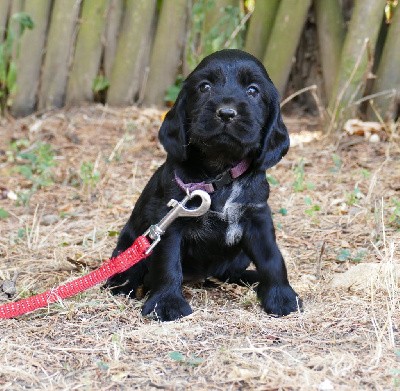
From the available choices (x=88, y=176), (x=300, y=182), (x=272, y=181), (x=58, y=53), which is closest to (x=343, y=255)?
(x=300, y=182)

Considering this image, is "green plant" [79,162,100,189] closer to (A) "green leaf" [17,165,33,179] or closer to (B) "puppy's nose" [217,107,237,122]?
(A) "green leaf" [17,165,33,179]

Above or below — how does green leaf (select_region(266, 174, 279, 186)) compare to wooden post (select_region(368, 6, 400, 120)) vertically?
below

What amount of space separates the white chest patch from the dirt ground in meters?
0.33

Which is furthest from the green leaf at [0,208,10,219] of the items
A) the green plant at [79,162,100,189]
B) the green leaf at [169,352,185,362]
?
the green leaf at [169,352,185,362]

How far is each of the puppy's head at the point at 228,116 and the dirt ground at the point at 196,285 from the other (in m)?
0.74

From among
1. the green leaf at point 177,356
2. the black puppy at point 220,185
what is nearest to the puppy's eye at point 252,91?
the black puppy at point 220,185

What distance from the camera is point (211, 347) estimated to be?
10.8 ft

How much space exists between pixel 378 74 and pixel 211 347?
12.6 feet

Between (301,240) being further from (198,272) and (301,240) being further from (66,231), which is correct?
(66,231)

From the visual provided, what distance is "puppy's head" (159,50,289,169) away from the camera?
368 cm

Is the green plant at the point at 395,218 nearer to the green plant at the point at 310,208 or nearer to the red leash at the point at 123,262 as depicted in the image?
the green plant at the point at 310,208

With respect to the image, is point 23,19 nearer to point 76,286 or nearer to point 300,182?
point 300,182

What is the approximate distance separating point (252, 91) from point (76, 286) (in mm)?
1209

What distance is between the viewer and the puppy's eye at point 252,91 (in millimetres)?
3859
